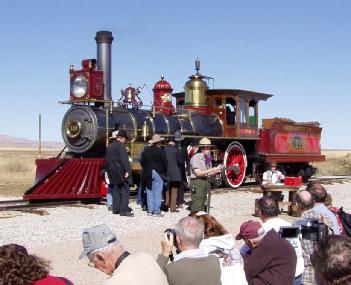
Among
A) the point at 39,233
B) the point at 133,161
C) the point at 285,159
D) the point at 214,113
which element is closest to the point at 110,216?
the point at 39,233

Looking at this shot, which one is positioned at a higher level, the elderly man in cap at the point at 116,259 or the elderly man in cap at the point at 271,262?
the elderly man in cap at the point at 116,259

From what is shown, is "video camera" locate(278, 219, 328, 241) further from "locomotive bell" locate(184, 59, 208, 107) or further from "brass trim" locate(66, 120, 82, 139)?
"locomotive bell" locate(184, 59, 208, 107)

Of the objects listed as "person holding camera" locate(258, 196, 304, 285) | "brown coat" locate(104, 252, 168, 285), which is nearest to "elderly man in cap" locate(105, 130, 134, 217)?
"person holding camera" locate(258, 196, 304, 285)

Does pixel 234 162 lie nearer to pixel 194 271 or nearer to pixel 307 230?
pixel 307 230

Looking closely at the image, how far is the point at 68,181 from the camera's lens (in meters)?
13.3

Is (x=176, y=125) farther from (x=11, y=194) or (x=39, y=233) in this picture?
(x=39, y=233)

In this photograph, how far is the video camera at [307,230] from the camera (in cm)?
465

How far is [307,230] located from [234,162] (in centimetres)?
1353

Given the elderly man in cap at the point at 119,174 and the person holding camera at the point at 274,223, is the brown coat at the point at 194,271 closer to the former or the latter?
the person holding camera at the point at 274,223

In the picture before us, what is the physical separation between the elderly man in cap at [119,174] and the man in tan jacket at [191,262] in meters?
7.21

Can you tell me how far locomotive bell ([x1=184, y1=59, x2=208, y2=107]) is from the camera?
18.0 m

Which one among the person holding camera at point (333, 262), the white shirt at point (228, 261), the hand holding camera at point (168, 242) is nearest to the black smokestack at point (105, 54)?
the white shirt at point (228, 261)

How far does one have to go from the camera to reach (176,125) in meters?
16.0

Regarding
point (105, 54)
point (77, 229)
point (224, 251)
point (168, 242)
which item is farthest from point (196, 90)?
point (168, 242)
